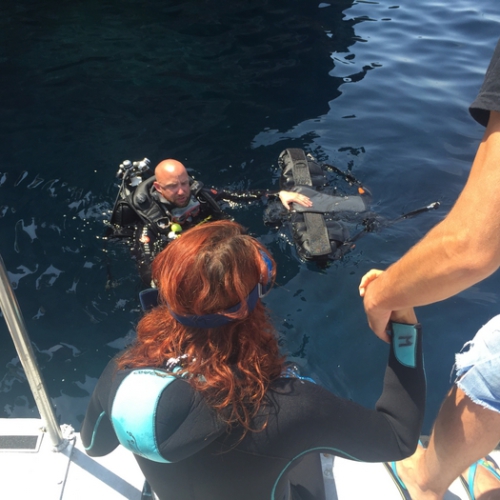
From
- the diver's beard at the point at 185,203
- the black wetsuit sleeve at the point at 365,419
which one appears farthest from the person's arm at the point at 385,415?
the diver's beard at the point at 185,203

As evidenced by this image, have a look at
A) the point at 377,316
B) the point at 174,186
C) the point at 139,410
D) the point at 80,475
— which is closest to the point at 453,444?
the point at 377,316

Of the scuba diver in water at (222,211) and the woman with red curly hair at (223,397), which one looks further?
the scuba diver in water at (222,211)

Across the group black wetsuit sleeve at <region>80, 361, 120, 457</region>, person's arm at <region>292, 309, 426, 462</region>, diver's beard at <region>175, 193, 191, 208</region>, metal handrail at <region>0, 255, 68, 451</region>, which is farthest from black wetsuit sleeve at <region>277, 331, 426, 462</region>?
diver's beard at <region>175, 193, 191, 208</region>

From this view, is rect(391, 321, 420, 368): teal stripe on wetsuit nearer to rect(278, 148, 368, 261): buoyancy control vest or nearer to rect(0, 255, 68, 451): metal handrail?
rect(0, 255, 68, 451): metal handrail

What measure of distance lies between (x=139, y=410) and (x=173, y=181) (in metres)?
3.02

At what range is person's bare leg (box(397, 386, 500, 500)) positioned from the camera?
1.66 m

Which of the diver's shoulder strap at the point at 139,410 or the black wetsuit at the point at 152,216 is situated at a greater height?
the diver's shoulder strap at the point at 139,410

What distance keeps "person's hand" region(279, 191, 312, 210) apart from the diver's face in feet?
2.98

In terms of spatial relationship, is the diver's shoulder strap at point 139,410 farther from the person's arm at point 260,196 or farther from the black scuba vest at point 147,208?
the person's arm at point 260,196

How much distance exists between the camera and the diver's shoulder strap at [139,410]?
3.67ft

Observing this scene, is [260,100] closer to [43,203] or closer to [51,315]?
[43,203]

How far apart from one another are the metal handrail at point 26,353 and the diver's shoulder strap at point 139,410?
0.53 m

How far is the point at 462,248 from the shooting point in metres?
1.13

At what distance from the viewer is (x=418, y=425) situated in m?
1.44
